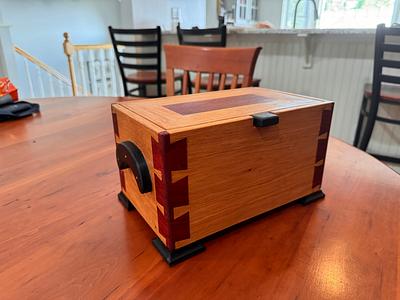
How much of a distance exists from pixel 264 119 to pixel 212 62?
73 cm

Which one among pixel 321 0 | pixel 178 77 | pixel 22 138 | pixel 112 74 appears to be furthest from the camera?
pixel 321 0

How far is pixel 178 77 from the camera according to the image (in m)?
2.43

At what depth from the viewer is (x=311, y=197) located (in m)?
0.56

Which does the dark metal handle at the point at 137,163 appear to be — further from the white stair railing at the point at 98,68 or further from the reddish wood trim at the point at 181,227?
the white stair railing at the point at 98,68

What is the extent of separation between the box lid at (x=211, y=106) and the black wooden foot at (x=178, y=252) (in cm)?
18

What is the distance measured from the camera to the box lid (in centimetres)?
43

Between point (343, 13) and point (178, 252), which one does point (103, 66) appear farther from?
point (178, 252)

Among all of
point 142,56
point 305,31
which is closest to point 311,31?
point 305,31

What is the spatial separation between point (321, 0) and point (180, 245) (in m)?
4.61

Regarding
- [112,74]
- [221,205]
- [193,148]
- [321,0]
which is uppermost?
[321,0]

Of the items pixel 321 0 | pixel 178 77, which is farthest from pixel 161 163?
pixel 321 0

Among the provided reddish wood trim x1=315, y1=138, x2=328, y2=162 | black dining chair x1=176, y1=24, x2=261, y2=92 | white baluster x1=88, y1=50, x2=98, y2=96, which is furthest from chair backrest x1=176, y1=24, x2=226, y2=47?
white baluster x1=88, y1=50, x2=98, y2=96

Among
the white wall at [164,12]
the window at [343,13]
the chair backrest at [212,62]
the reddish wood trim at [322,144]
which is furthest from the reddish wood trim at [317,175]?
the window at [343,13]

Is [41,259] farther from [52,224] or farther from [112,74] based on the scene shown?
[112,74]
